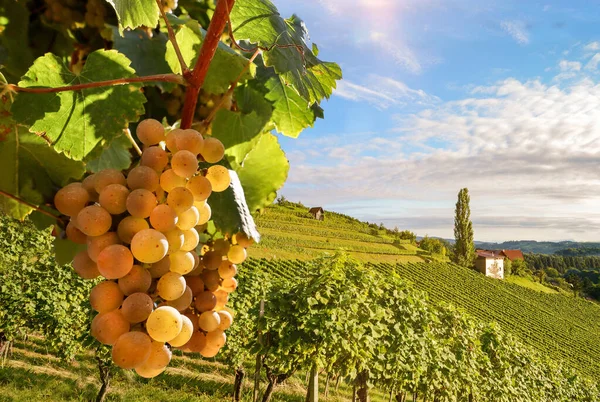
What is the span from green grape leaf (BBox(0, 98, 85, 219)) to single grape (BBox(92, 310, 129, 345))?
0.38 metres

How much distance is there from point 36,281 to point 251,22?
12799 mm

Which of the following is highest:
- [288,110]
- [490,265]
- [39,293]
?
[490,265]

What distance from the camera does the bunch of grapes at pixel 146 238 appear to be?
0.65 meters

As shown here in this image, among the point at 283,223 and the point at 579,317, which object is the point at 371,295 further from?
the point at 579,317

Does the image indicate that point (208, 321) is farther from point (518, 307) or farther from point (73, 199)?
point (518, 307)

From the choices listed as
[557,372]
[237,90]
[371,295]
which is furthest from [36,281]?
[557,372]

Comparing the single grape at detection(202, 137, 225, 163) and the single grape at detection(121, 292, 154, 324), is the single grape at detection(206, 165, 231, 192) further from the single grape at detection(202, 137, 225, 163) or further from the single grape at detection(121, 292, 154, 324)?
the single grape at detection(121, 292, 154, 324)

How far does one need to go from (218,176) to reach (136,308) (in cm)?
26

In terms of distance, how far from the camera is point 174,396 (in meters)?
11.0

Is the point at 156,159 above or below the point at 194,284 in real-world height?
above

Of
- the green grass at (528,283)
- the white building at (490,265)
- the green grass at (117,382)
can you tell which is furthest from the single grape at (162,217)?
the green grass at (528,283)

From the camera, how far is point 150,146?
748 millimetres

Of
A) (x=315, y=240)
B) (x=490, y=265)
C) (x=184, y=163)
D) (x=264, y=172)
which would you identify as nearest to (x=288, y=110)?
(x=264, y=172)

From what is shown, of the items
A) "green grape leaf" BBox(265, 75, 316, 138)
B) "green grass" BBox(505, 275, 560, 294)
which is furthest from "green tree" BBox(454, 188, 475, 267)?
"green grape leaf" BBox(265, 75, 316, 138)
